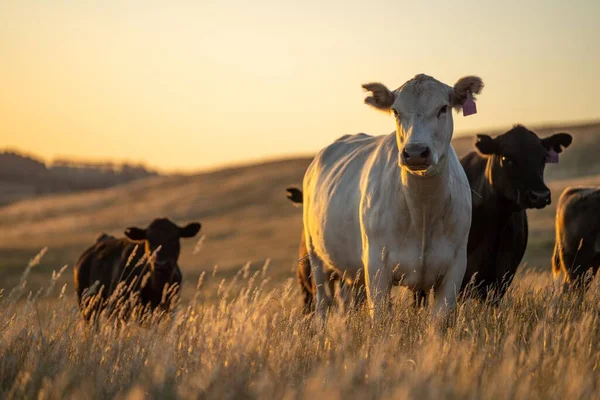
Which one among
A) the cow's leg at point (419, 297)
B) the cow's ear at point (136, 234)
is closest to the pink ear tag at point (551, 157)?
the cow's leg at point (419, 297)

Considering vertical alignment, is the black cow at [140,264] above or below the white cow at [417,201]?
below

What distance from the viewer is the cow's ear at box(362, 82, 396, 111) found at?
7168 mm

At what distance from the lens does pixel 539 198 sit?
777 centimetres

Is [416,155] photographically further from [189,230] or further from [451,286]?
[189,230]

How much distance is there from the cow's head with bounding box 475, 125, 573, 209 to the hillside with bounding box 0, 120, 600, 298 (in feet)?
59.4

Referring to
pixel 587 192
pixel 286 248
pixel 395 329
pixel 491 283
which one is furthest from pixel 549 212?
pixel 395 329

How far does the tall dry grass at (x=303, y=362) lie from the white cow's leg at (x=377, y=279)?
1.46 ft

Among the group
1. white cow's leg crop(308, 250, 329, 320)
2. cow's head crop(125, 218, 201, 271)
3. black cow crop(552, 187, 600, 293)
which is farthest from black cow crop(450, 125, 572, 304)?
cow's head crop(125, 218, 201, 271)

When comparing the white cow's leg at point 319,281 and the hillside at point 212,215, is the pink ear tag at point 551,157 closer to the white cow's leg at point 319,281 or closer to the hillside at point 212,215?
the white cow's leg at point 319,281

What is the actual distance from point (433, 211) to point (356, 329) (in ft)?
4.71

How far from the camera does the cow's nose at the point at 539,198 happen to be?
773 centimetres

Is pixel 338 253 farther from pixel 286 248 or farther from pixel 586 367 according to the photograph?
pixel 286 248

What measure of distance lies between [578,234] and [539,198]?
7.76 feet

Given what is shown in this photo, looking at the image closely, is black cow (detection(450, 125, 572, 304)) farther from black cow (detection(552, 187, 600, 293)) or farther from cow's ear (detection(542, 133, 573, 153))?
black cow (detection(552, 187, 600, 293))
